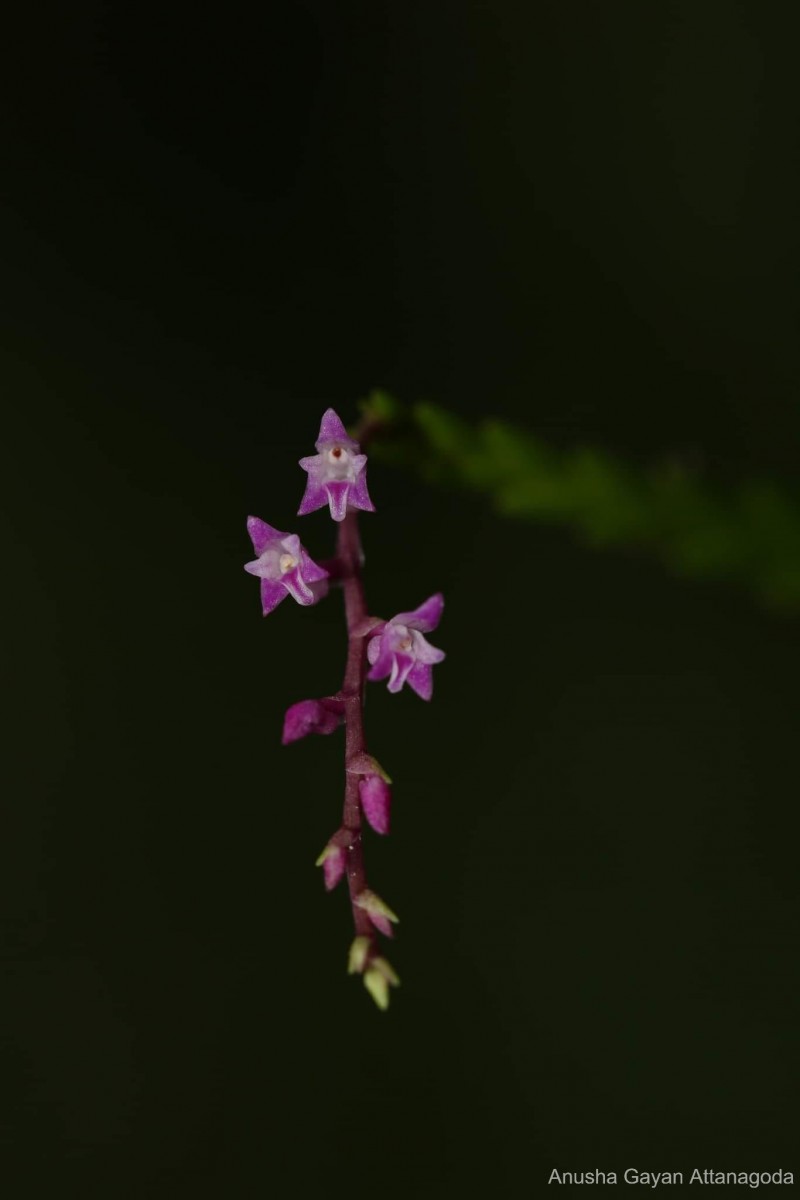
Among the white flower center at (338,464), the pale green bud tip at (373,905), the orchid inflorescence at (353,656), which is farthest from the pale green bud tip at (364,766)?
the white flower center at (338,464)

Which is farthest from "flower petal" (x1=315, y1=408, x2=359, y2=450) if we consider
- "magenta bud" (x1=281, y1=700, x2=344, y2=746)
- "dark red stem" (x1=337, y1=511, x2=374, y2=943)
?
"magenta bud" (x1=281, y1=700, x2=344, y2=746)

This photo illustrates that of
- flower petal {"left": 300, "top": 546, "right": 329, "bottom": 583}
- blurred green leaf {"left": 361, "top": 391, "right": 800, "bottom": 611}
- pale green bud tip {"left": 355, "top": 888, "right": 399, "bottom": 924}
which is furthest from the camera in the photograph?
flower petal {"left": 300, "top": 546, "right": 329, "bottom": 583}

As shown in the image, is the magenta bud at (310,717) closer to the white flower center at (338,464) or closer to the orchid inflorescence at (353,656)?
the orchid inflorescence at (353,656)

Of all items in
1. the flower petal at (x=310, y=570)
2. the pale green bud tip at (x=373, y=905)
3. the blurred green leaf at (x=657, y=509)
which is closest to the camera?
the blurred green leaf at (x=657, y=509)

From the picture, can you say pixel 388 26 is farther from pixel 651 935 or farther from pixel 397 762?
pixel 651 935

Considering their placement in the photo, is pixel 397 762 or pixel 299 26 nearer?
pixel 299 26

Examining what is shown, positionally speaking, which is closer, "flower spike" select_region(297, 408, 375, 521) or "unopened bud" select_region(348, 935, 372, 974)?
"unopened bud" select_region(348, 935, 372, 974)

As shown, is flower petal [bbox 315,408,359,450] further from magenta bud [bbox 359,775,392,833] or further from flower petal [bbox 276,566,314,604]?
magenta bud [bbox 359,775,392,833]

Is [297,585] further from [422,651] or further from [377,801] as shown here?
[377,801]

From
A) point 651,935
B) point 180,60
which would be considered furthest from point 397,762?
point 180,60
